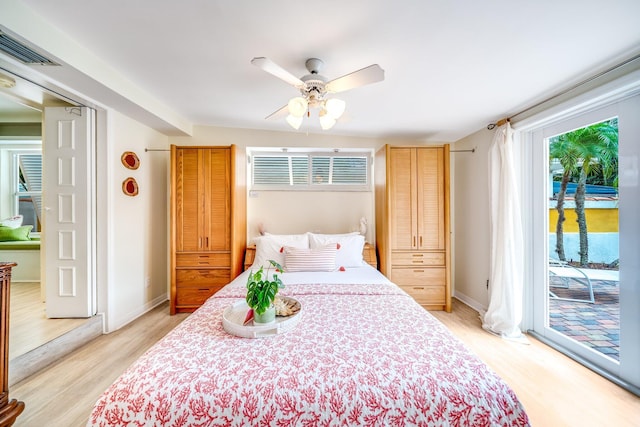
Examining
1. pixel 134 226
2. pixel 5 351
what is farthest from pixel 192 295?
pixel 5 351

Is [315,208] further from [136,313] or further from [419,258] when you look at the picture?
[136,313]

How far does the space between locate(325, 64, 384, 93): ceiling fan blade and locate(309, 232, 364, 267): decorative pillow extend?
1797mm

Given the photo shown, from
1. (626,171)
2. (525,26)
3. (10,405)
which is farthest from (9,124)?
(626,171)

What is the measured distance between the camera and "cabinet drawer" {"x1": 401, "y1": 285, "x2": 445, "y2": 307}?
3.11 m

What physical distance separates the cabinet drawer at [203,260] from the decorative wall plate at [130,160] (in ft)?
3.70

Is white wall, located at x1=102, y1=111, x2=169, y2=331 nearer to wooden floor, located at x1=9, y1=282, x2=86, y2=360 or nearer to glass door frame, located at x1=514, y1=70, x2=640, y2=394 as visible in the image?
wooden floor, located at x1=9, y1=282, x2=86, y2=360

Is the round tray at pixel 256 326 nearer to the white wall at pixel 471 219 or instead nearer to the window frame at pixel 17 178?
the white wall at pixel 471 219

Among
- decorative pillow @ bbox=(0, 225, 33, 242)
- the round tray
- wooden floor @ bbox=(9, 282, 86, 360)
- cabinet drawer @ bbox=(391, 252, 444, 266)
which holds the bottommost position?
wooden floor @ bbox=(9, 282, 86, 360)

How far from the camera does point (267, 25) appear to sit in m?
1.53

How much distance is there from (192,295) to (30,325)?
1.33m

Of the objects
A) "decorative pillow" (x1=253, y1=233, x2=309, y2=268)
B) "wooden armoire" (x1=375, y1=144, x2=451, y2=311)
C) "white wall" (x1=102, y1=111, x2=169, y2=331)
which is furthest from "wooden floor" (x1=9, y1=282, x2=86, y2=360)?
"wooden armoire" (x1=375, y1=144, x2=451, y2=311)

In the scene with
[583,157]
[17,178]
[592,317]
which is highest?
[17,178]

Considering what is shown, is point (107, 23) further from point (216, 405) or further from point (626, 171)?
point (626, 171)

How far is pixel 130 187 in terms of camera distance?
9.36 feet
